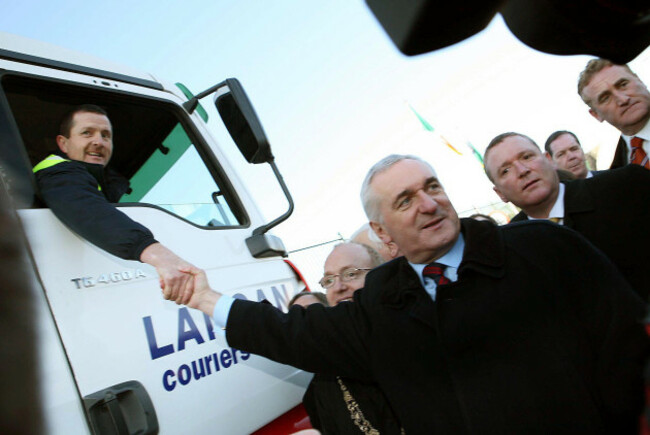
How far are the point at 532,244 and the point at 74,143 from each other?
1.87 m

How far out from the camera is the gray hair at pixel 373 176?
2.08 meters

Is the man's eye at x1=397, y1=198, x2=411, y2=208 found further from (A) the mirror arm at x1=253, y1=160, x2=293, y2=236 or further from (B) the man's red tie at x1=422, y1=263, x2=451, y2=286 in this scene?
(A) the mirror arm at x1=253, y1=160, x2=293, y2=236

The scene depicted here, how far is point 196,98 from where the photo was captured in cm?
232

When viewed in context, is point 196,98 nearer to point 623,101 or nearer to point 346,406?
point 346,406

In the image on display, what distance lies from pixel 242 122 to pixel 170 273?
882mm

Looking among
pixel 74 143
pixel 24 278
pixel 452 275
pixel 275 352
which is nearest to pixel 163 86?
pixel 74 143

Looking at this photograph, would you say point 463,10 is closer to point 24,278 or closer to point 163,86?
point 24,278

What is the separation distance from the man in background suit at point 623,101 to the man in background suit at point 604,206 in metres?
0.48

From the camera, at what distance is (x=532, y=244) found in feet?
5.59

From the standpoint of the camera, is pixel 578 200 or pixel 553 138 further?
pixel 553 138

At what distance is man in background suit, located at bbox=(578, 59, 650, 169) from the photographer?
2469 millimetres

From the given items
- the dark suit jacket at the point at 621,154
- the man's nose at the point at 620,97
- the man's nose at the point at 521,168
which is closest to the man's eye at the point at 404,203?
the man's nose at the point at 521,168

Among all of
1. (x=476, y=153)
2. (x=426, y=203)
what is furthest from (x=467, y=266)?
(x=476, y=153)

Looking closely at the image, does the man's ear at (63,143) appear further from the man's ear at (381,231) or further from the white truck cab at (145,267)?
the man's ear at (381,231)
